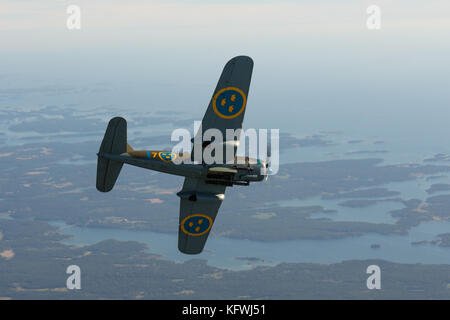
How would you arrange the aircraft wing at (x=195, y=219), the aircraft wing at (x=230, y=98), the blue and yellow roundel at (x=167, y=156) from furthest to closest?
the aircraft wing at (x=195, y=219), the aircraft wing at (x=230, y=98), the blue and yellow roundel at (x=167, y=156)

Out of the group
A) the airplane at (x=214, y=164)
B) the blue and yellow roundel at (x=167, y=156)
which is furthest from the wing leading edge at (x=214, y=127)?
the blue and yellow roundel at (x=167, y=156)

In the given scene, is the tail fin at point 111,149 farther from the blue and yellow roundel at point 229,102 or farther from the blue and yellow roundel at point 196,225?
the blue and yellow roundel at point 229,102

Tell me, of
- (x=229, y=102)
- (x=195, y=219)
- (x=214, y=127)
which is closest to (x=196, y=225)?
(x=195, y=219)

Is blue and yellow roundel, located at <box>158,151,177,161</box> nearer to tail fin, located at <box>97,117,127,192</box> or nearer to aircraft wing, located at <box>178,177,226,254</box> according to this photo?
tail fin, located at <box>97,117,127,192</box>

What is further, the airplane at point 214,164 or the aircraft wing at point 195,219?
the aircraft wing at point 195,219

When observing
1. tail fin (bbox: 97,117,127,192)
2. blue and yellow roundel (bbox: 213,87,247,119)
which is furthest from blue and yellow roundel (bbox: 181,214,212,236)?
blue and yellow roundel (bbox: 213,87,247,119)

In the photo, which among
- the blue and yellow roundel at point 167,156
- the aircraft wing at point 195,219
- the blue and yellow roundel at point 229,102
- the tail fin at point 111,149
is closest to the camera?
the tail fin at point 111,149
